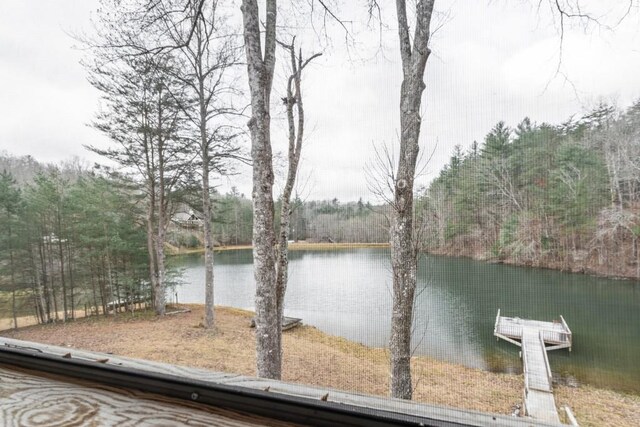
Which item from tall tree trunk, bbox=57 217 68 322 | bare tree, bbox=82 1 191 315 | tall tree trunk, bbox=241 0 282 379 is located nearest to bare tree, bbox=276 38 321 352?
tall tree trunk, bbox=241 0 282 379

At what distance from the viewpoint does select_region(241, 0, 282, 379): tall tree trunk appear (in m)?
1.60

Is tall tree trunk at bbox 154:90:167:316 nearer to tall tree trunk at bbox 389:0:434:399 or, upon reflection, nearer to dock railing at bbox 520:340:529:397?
tall tree trunk at bbox 389:0:434:399

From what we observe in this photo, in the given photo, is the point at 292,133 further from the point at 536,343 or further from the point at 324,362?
the point at 536,343

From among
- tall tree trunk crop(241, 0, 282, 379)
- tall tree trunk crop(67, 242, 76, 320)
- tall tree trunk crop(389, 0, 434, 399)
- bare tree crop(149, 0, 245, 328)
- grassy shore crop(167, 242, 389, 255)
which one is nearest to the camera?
tall tree trunk crop(241, 0, 282, 379)

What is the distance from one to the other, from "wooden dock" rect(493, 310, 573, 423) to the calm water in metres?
0.18

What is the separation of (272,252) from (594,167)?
182cm

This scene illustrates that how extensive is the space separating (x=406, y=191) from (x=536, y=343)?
455cm

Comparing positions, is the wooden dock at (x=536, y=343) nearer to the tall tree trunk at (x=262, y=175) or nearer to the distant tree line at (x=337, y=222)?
the distant tree line at (x=337, y=222)

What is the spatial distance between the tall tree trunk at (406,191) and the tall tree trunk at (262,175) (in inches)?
30.4

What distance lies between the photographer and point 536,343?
14.8 feet

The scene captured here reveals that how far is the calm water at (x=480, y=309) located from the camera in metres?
2.52

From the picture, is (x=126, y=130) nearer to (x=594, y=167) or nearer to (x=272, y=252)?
(x=272, y=252)

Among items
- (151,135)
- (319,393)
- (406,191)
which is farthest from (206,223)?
(319,393)

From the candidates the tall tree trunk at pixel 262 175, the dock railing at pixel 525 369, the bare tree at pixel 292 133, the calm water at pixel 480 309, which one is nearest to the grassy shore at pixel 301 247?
the calm water at pixel 480 309
